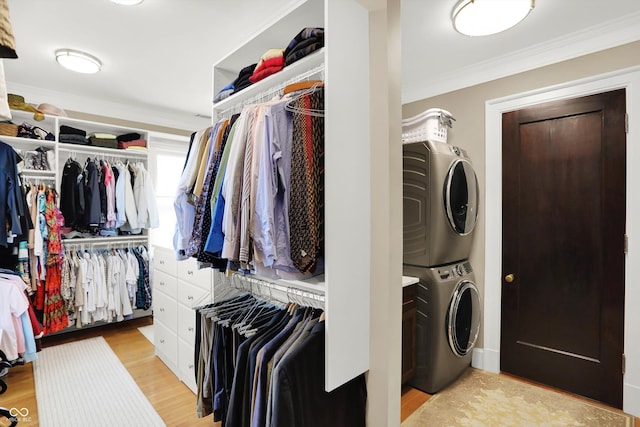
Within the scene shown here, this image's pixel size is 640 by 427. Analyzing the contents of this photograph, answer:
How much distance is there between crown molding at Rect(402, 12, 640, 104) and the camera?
203cm

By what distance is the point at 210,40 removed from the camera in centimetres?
232

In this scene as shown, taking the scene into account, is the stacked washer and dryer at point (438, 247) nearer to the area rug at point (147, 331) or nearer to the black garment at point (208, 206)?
the black garment at point (208, 206)

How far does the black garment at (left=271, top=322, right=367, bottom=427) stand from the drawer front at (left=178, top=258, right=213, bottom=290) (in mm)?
964

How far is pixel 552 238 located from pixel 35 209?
427cm

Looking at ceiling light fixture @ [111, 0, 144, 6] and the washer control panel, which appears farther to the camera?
the washer control panel

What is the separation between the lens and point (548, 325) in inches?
93.6

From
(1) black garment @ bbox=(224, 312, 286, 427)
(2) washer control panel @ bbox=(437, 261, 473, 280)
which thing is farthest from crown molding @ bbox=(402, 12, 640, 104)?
(1) black garment @ bbox=(224, 312, 286, 427)

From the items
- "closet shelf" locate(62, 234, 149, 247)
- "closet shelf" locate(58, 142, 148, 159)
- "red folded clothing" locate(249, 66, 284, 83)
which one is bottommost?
"closet shelf" locate(62, 234, 149, 247)

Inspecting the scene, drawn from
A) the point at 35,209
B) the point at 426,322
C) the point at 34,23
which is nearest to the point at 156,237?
the point at 35,209

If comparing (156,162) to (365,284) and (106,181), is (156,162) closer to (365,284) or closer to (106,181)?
(106,181)

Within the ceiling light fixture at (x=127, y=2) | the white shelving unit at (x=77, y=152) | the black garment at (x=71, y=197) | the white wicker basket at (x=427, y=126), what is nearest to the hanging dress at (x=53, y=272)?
the black garment at (x=71, y=197)

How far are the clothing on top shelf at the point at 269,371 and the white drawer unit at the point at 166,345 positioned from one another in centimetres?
93

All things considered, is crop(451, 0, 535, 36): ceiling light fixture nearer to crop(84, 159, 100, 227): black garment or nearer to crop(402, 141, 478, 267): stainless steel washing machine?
crop(402, 141, 478, 267): stainless steel washing machine

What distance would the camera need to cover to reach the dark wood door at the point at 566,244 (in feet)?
6.95
